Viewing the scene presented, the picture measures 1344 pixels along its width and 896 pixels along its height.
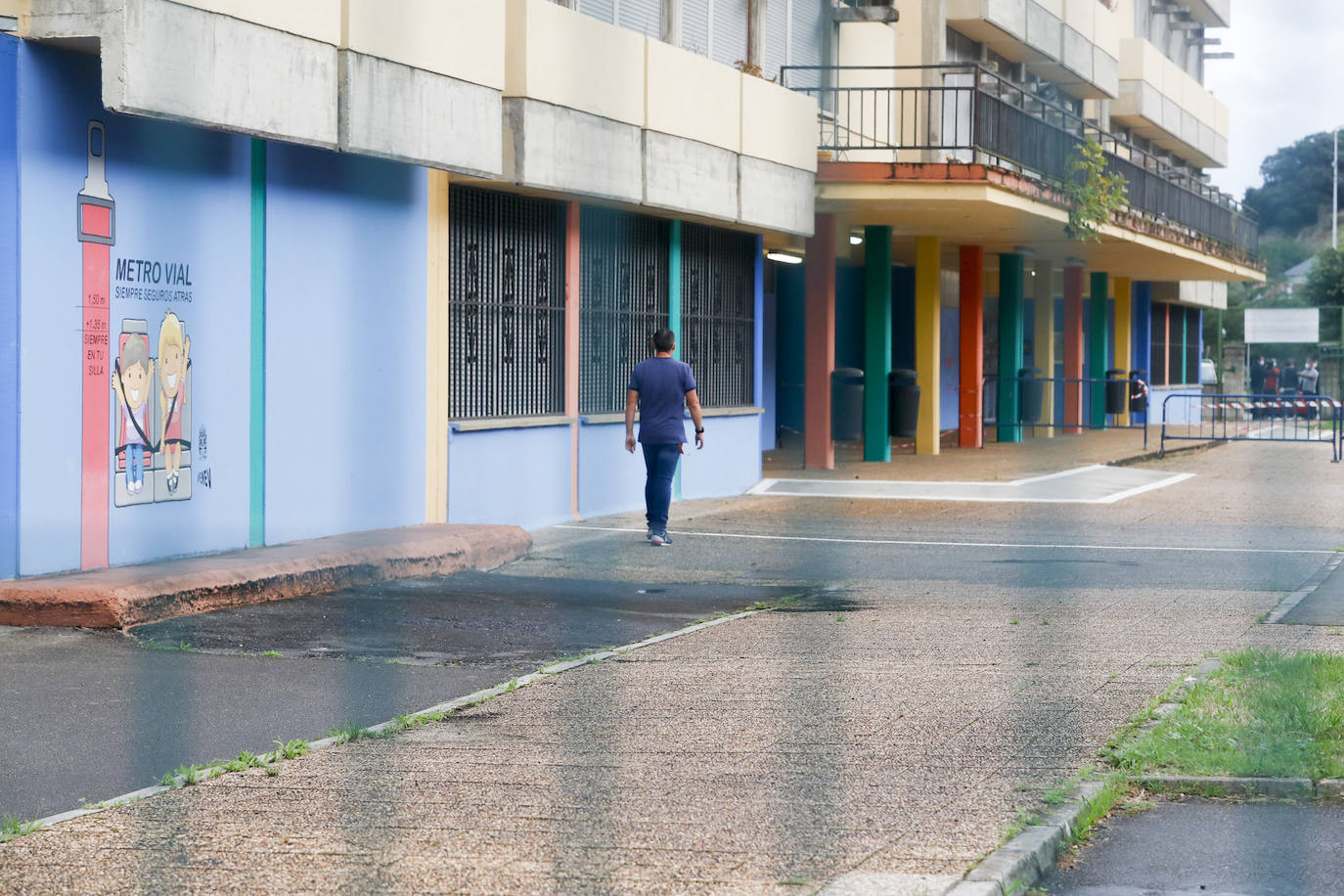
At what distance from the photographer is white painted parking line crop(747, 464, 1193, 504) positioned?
1631 cm

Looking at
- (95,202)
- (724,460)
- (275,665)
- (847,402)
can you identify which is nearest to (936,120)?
(847,402)

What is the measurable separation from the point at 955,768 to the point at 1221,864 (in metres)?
1.05

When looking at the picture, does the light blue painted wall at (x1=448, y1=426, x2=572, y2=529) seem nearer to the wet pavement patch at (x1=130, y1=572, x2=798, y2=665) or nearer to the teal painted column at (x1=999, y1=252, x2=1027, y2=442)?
the wet pavement patch at (x1=130, y1=572, x2=798, y2=665)

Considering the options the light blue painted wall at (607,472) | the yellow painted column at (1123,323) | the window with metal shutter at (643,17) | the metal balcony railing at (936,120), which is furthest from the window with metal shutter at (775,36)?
the yellow painted column at (1123,323)

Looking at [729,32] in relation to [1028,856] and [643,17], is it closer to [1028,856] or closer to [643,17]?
[643,17]

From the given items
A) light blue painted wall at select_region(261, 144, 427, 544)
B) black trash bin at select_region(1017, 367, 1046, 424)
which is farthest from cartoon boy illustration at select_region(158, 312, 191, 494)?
black trash bin at select_region(1017, 367, 1046, 424)

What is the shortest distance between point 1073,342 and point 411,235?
792 inches

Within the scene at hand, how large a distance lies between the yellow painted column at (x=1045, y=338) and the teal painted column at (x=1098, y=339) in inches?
124

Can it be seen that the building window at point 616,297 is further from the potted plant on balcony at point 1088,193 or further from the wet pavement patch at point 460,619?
the potted plant on balcony at point 1088,193

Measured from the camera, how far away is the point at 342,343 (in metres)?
11.0

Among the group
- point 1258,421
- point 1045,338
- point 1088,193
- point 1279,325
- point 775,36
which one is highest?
point 775,36

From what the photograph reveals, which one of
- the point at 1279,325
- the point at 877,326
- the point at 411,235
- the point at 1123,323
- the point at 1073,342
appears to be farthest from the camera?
the point at 1279,325

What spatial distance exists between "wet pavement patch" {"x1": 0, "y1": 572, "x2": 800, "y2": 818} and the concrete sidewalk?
10 centimetres

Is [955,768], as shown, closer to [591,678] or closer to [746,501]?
[591,678]
